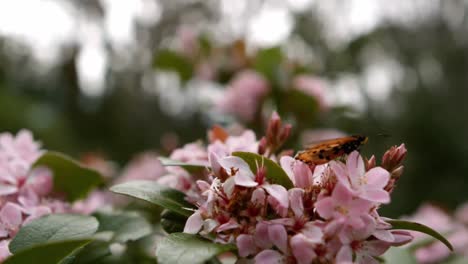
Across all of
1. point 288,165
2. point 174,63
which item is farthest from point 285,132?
point 174,63

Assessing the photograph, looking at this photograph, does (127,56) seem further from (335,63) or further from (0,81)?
(335,63)

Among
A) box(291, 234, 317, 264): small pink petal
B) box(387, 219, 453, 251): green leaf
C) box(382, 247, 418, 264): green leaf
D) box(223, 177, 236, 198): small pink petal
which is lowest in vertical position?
box(382, 247, 418, 264): green leaf

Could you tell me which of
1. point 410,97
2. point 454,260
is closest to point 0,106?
point 454,260

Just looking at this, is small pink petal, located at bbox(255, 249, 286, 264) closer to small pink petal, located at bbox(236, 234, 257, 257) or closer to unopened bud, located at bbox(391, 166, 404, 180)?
small pink petal, located at bbox(236, 234, 257, 257)

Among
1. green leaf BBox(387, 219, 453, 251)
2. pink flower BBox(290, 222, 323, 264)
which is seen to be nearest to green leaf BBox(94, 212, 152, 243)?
pink flower BBox(290, 222, 323, 264)

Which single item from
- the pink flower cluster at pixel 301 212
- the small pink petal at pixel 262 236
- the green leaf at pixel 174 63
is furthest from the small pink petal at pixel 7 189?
the green leaf at pixel 174 63
